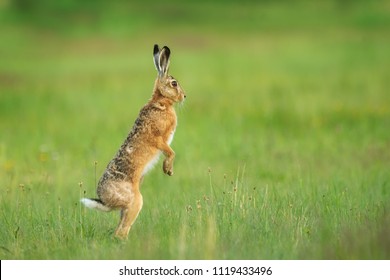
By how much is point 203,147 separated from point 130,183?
23.0 ft

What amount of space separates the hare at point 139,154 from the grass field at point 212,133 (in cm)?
37

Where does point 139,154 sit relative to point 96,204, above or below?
above

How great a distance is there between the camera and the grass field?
8.34 metres

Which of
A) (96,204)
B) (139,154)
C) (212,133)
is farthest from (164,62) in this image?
(212,133)

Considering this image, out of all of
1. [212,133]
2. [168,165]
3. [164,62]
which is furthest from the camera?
[212,133]

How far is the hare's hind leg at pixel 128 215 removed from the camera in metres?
8.40

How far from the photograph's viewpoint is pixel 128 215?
840 centimetres

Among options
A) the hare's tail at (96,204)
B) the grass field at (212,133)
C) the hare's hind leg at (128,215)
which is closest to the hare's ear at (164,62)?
the grass field at (212,133)

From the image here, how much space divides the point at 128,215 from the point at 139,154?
2.46ft

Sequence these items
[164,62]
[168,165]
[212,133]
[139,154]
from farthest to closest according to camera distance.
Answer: [212,133]
[164,62]
[168,165]
[139,154]

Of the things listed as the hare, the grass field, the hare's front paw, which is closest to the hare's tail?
the hare

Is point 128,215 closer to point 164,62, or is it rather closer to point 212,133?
point 164,62

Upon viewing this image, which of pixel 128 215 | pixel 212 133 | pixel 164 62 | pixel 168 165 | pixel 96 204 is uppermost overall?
pixel 164 62

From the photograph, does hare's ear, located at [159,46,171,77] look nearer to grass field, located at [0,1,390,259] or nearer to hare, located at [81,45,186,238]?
hare, located at [81,45,186,238]
